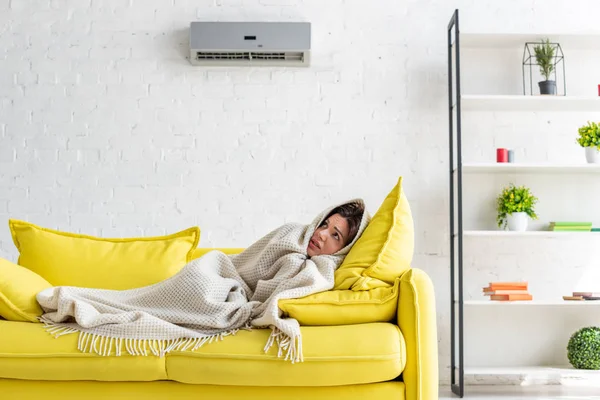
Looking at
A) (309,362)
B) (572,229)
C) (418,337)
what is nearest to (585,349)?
(572,229)

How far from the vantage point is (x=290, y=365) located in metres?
2.46

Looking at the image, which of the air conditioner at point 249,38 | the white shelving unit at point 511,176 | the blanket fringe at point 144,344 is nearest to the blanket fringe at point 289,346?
the blanket fringe at point 144,344

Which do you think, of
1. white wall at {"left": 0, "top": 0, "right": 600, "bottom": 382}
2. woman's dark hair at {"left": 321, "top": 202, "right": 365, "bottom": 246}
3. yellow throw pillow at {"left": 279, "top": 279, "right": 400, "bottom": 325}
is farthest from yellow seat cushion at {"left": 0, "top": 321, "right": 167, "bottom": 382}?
white wall at {"left": 0, "top": 0, "right": 600, "bottom": 382}

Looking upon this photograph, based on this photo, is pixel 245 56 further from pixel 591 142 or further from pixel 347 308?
pixel 347 308

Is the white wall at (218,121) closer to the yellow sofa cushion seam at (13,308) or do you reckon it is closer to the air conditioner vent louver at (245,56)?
the air conditioner vent louver at (245,56)

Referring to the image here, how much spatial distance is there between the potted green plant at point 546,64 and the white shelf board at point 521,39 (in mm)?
54

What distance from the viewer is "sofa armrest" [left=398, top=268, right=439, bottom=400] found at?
2.47 m

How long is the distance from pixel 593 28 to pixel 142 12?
101 inches

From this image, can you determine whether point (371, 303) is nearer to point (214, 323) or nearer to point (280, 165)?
point (214, 323)

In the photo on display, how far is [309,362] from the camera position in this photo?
2.46m

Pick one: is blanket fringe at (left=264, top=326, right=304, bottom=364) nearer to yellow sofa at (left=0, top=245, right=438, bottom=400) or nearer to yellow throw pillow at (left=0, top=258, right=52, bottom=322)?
yellow sofa at (left=0, top=245, right=438, bottom=400)

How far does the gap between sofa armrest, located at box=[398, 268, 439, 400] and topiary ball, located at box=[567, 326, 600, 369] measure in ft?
5.74

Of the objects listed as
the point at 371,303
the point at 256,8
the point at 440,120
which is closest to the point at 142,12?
the point at 256,8

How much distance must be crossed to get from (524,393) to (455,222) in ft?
3.21
